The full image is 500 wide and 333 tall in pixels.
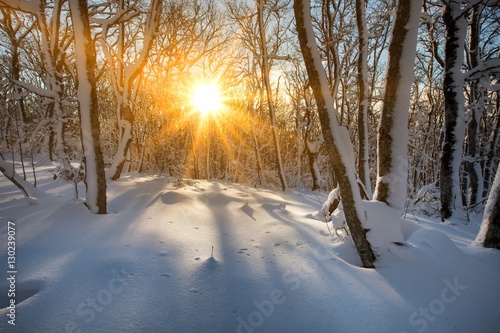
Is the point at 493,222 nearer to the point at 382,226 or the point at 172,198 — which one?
the point at 382,226

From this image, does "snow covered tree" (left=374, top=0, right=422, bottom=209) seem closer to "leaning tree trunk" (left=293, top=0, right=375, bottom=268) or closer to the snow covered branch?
"leaning tree trunk" (left=293, top=0, right=375, bottom=268)

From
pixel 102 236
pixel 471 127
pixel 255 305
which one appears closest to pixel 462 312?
pixel 255 305

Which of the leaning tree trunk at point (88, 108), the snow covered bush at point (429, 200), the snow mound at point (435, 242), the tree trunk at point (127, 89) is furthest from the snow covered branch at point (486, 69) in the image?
the tree trunk at point (127, 89)

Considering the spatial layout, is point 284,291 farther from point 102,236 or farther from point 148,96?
point 148,96

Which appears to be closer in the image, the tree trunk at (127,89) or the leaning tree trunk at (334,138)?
the leaning tree trunk at (334,138)

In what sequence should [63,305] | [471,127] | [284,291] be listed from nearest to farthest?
[63,305] < [284,291] < [471,127]

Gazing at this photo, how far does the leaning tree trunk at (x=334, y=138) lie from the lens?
101 inches

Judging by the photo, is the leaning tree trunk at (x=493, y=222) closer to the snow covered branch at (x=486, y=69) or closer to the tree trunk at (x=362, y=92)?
the tree trunk at (x=362, y=92)

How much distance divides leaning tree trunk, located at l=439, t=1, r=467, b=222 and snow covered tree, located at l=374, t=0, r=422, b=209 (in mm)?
3480

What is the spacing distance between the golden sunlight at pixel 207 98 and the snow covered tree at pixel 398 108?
1155 centimetres

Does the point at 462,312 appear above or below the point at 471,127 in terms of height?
below

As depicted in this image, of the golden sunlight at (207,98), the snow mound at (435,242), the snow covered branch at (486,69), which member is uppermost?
the golden sunlight at (207,98)

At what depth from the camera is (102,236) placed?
9.92 ft

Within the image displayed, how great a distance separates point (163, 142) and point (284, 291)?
1168 centimetres
